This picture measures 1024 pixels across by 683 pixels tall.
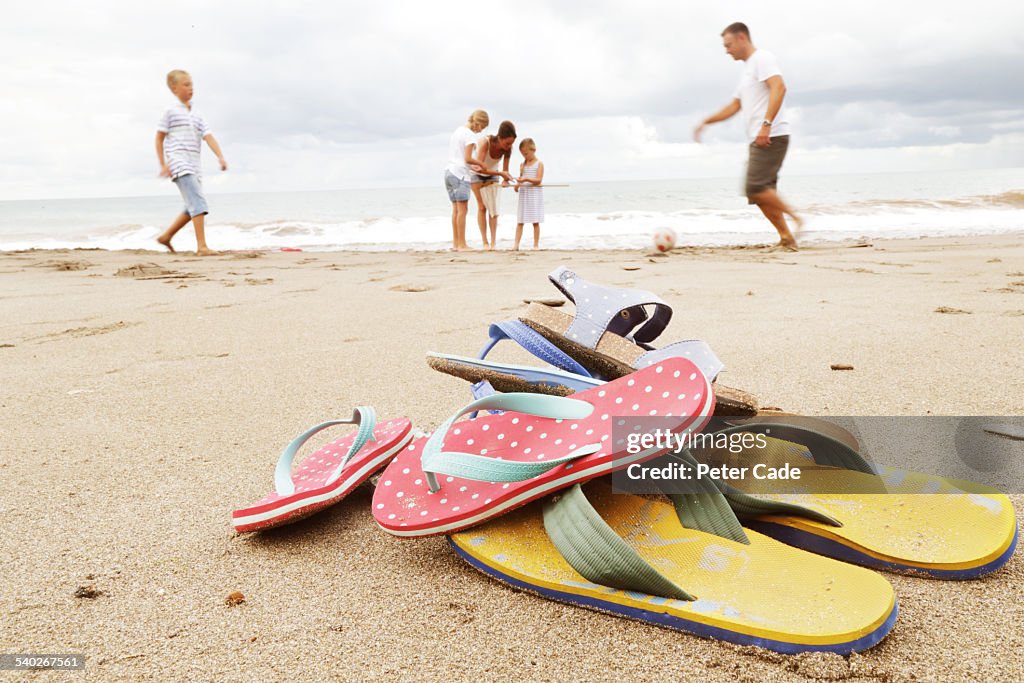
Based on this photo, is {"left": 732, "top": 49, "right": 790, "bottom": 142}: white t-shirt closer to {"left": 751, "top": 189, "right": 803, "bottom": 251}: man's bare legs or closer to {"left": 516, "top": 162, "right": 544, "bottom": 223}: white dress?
{"left": 751, "top": 189, "right": 803, "bottom": 251}: man's bare legs

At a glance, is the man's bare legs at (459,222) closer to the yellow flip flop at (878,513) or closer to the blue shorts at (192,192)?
the blue shorts at (192,192)

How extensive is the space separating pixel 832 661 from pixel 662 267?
13.2ft

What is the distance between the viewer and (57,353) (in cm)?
225

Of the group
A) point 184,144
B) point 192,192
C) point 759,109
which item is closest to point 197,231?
point 192,192

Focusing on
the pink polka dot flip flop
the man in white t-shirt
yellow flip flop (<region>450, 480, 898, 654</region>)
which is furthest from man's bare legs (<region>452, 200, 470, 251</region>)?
yellow flip flop (<region>450, 480, 898, 654</region>)

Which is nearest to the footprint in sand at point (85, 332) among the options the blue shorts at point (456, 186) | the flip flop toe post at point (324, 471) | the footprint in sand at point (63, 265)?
the flip flop toe post at point (324, 471)

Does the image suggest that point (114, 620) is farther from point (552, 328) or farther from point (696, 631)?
point (552, 328)

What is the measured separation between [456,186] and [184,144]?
2.51 m

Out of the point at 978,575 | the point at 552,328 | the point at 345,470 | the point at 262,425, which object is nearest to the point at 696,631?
the point at 978,575

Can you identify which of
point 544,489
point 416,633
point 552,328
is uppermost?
point 552,328

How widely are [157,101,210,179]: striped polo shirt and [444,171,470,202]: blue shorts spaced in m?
2.33

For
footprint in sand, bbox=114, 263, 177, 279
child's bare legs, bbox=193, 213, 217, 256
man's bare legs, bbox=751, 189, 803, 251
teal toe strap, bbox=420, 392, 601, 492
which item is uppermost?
man's bare legs, bbox=751, 189, 803, 251

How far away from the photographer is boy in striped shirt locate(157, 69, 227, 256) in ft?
18.6

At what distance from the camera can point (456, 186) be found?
689cm
